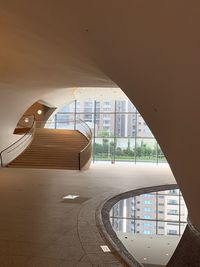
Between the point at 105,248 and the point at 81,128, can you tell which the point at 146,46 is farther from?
the point at 81,128

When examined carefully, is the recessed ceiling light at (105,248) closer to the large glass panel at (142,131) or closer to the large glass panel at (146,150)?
the large glass panel at (146,150)

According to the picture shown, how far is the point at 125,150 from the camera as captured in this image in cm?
2506

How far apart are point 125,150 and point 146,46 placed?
2165 centimetres

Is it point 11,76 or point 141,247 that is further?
point 11,76

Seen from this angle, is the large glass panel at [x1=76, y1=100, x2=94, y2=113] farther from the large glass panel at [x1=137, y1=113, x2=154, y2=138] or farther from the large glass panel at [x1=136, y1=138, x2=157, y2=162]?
the large glass panel at [x1=136, y1=138, x2=157, y2=162]

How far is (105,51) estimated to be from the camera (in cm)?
507

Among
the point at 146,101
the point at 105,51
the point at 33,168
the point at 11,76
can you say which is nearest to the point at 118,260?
the point at 146,101

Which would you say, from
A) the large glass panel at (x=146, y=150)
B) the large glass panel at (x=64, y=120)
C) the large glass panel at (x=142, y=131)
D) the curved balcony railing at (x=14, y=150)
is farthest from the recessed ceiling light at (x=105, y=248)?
the large glass panel at (x=64, y=120)

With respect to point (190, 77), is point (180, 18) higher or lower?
higher

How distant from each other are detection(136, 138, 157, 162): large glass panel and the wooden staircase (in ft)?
20.1

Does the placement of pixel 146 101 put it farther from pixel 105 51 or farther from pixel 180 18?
pixel 180 18

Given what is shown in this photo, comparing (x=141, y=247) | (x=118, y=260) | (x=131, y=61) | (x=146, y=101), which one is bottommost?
(x=141, y=247)

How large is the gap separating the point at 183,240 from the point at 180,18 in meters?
3.80

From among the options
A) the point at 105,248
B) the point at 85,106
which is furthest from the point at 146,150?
the point at 105,248
